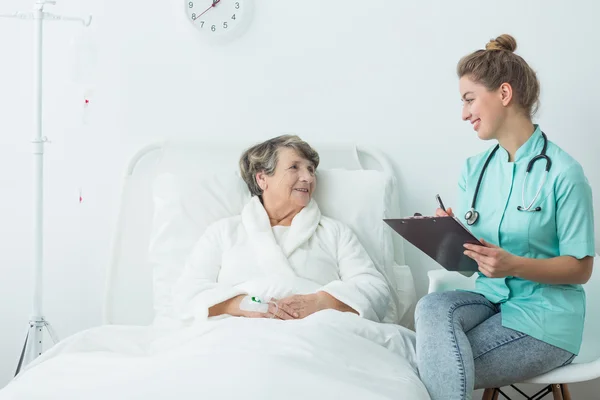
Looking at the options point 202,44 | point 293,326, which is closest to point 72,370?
point 293,326

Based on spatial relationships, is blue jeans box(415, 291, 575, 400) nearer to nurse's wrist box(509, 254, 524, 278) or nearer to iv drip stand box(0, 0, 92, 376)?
nurse's wrist box(509, 254, 524, 278)

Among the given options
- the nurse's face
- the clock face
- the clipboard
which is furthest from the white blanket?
the clock face

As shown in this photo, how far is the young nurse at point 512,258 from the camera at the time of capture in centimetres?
182

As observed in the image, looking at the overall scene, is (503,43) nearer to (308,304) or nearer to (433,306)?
(433,306)

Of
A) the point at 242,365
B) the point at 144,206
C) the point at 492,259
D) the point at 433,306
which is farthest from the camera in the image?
the point at 144,206

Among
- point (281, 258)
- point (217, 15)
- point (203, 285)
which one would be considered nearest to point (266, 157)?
point (281, 258)

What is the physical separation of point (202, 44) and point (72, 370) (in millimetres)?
1407

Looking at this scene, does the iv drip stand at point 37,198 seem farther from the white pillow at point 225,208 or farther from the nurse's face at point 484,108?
the nurse's face at point 484,108

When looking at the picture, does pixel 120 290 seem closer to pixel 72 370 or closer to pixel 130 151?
pixel 130 151

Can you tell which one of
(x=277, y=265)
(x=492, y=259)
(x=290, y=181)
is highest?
(x=290, y=181)

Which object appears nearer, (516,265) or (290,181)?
(516,265)

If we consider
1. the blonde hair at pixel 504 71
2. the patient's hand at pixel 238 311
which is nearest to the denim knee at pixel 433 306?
the patient's hand at pixel 238 311

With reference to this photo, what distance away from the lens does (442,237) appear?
182cm

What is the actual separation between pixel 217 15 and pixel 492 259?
4.76 ft
